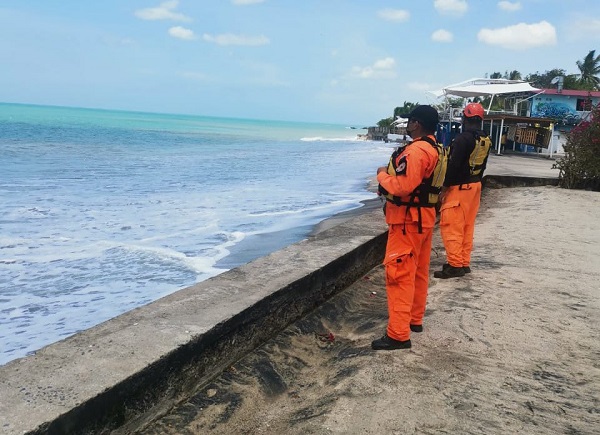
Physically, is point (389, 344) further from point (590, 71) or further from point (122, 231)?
point (590, 71)

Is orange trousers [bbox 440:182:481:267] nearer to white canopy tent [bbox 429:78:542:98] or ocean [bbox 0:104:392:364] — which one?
ocean [bbox 0:104:392:364]

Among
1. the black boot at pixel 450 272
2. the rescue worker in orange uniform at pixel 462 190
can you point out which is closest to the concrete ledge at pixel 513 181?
the rescue worker in orange uniform at pixel 462 190

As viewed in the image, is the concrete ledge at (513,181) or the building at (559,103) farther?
the building at (559,103)

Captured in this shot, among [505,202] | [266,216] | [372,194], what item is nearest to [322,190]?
[372,194]

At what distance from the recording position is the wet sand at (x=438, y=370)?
2.70 meters

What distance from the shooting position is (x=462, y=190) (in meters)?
5.09

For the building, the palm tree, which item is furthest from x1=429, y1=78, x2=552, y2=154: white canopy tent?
the palm tree

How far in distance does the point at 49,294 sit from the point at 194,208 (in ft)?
19.2

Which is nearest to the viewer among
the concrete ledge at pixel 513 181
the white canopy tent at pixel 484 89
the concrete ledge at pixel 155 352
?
the concrete ledge at pixel 155 352

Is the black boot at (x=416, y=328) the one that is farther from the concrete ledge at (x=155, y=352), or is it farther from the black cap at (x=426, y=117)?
the black cap at (x=426, y=117)

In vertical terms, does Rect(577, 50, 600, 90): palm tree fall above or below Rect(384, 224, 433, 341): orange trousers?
above

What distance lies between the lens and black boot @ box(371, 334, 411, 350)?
348 cm

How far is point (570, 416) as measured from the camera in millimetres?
2705

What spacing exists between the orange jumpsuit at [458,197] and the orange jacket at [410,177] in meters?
1.73
